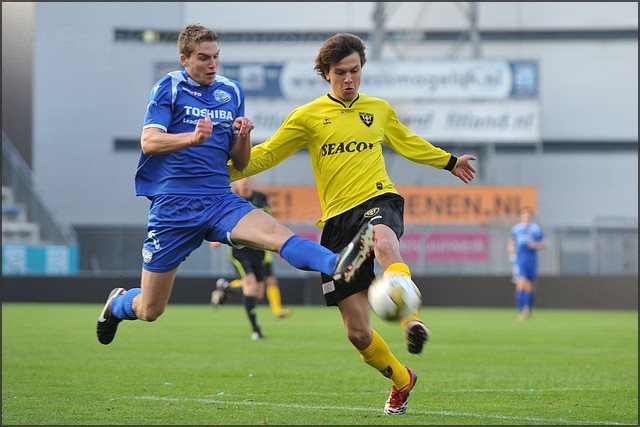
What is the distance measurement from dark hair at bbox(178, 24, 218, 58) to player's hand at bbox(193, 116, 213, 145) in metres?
0.71

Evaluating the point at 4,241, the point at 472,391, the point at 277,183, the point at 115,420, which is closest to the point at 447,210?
the point at 277,183

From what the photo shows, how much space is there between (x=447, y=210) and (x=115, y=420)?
26.3 meters

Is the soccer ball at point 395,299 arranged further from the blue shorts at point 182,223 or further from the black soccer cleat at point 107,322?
the black soccer cleat at point 107,322

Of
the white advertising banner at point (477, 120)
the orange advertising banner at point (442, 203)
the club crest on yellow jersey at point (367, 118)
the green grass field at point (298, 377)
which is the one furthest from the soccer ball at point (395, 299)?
the white advertising banner at point (477, 120)

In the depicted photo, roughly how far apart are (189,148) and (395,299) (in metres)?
1.73

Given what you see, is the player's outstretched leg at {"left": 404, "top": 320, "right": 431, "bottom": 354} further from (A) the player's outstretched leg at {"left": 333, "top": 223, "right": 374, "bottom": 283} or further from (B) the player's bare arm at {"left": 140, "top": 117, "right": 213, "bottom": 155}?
(B) the player's bare arm at {"left": 140, "top": 117, "right": 213, "bottom": 155}

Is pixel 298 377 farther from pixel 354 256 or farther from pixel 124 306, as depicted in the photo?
pixel 354 256

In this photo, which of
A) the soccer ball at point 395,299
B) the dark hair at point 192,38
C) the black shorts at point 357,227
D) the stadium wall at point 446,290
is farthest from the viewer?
the stadium wall at point 446,290

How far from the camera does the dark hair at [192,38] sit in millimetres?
7066

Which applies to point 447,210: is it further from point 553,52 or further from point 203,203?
point 203,203

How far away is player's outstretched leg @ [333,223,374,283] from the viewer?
641cm

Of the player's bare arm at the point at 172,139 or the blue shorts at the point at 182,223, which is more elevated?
the player's bare arm at the point at 172,139

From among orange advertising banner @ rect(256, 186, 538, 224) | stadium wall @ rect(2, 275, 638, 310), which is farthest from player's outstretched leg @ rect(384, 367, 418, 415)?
orange advertising banner @ rect(256, 186, 538, 224)

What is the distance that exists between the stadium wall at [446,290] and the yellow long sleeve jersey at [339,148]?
20.5 meters
